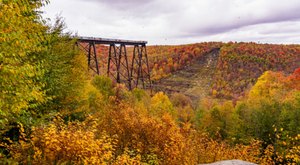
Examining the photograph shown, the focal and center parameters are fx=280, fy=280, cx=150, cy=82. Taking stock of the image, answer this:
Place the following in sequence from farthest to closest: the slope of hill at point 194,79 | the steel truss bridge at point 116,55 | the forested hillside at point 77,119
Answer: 1. the slope of hill at point 194,79
2. the steel truss bridge at point 116,55
3. the forested hillside at point 77,119

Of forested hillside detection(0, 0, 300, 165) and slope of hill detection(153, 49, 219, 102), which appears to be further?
slope of hill detection(153, 49, 219, 102)

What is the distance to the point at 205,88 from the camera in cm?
11625

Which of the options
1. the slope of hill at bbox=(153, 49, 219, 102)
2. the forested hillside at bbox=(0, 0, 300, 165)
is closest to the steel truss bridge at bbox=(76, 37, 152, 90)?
the forested hillside at bbox=(0, 0, 300, 165)

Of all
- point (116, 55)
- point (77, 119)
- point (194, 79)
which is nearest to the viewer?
point (77, 119)

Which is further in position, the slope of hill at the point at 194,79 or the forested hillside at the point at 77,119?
the slope of hill at the point at 194,79

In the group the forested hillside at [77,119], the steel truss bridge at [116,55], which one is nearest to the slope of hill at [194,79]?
the steel truss bridge at [116,55]

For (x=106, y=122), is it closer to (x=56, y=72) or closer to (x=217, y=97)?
(x=56, y=72)

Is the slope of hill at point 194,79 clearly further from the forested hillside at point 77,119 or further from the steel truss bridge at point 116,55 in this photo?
the forested hillside at point 77,119

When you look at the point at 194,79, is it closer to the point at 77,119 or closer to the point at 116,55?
the point at 116,55

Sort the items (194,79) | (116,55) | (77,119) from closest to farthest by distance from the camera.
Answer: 1. (77,119)
2. (116,55)
3. (194,79)

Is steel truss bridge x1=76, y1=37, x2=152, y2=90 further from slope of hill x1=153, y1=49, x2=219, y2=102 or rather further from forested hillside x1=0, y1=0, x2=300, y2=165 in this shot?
slope of hill x1=153, y1=49, x2=219, y2=102

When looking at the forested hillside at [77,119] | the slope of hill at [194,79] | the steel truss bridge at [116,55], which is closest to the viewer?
the forested hillside at [77,119]

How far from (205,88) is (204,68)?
78.7 ft

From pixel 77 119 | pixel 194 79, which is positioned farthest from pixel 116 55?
pixel 194 79
